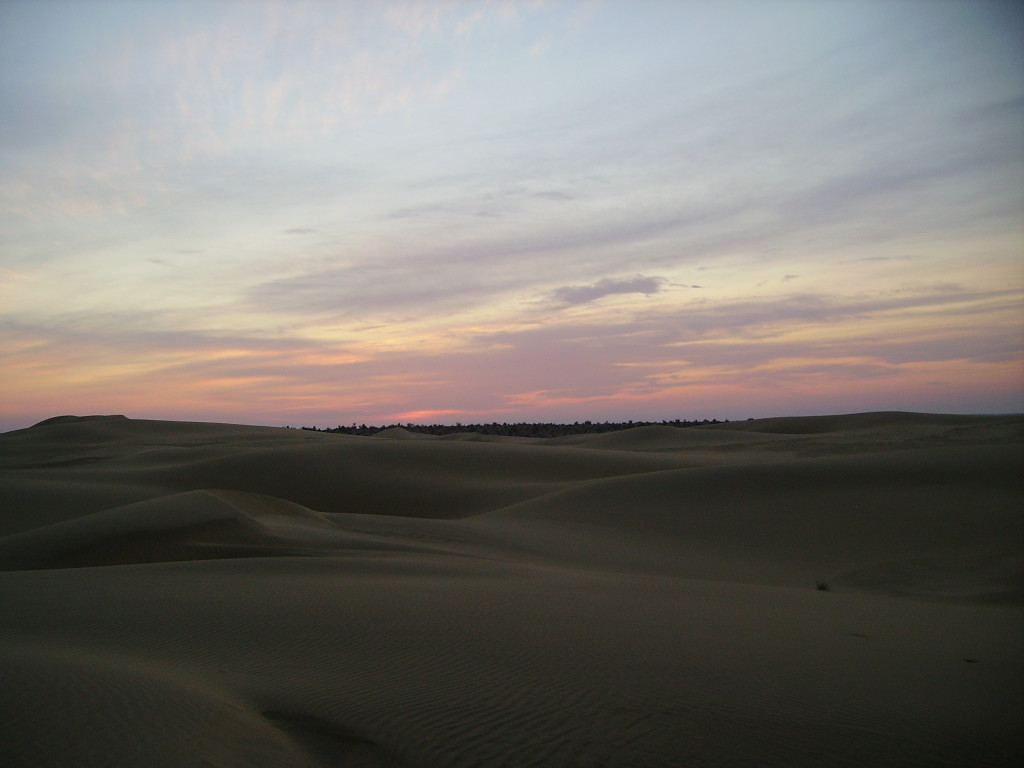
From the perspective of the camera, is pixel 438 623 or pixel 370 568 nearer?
pixel 438 623

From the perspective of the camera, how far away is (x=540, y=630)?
15.2 ft

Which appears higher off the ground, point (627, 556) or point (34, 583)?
point (34, 583)

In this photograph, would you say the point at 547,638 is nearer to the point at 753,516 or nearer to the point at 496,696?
the point at 496,696

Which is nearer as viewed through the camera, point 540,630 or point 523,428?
point 540,630

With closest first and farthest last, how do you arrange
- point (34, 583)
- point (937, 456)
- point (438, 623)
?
1. point (438, 623)
2. point (34, 583)
3. point (937, 456)

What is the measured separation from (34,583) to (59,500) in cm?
853

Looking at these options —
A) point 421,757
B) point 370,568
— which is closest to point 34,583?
point 370,568

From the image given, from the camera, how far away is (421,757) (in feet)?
9.02

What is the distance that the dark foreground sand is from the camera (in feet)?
9.46

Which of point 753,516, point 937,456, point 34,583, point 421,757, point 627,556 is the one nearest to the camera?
point 421,757

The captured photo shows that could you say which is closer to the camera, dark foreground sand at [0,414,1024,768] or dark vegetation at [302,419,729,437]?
dark foreground sand at [0,414,1024,768]

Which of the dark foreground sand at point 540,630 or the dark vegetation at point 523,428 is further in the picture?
the dark vegetation at point 523,428

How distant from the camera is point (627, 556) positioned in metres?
9.75

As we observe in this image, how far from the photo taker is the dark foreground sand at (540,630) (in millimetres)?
2885
